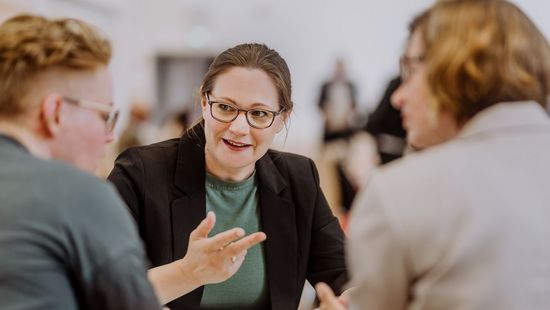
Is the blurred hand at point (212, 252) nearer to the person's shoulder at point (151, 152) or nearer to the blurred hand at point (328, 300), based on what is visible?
the blurred hand at point (328, 300)

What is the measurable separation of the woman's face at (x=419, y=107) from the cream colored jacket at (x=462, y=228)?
0.08 meters

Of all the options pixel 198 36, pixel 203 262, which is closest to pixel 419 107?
pixel 203 262

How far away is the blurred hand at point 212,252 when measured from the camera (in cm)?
168

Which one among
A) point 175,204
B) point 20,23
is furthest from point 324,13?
point 20,23

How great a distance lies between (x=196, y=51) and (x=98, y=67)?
31.7ft

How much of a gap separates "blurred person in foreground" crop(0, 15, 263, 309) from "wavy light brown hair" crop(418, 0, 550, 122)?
0.59 meters

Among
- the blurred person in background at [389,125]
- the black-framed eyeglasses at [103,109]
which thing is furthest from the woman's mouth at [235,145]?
the blurred person in background at [389,125]

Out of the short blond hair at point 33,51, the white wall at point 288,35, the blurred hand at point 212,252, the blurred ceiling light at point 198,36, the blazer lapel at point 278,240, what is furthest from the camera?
the blurred ceiling light at point 198,36

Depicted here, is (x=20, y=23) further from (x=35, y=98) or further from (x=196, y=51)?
(x=196, y=51)

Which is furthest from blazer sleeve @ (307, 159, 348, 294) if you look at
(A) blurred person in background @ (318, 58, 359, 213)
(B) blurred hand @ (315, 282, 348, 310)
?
(A) blurred person in background @ (318, 58, 359, 213)

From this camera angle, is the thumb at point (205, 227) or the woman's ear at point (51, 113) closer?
the woman's ear at point (51, 113)

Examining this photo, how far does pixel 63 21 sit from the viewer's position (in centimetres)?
133

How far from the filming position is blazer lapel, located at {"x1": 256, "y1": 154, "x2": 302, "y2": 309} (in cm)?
206

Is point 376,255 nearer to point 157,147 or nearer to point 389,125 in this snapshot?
point 157,147
